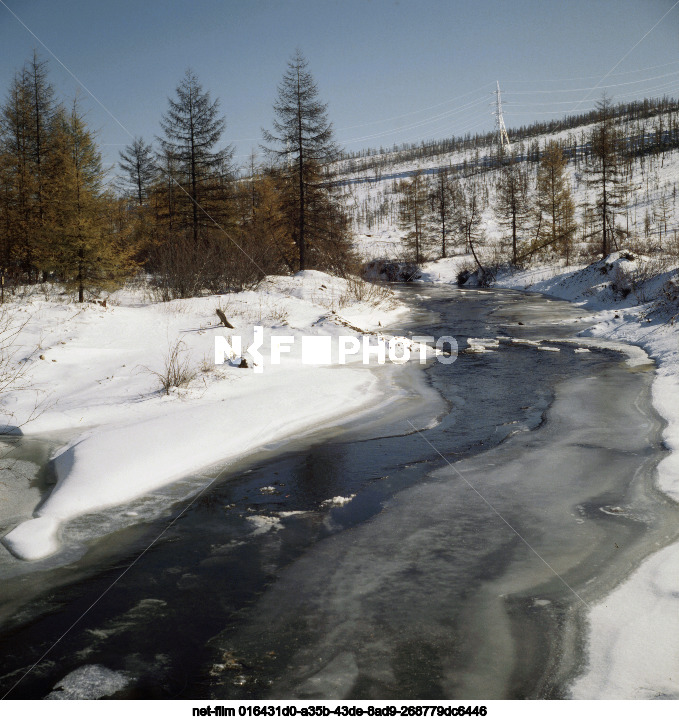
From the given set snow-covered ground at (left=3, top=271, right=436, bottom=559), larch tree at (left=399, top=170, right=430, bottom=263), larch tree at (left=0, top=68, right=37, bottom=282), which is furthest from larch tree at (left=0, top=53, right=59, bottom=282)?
larch tree at (left=399, top=170, right=430, bottom=263)

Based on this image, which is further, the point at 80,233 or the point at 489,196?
the point at 489,196

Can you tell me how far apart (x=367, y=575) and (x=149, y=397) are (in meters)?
5.86

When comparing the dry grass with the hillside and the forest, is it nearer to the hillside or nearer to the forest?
the forest

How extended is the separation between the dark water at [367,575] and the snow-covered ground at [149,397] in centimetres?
76

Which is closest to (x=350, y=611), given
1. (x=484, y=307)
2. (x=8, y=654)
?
(x=8, y=654)

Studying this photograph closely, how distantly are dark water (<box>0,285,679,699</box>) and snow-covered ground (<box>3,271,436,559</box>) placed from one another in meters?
0.76

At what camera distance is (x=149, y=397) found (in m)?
9.12

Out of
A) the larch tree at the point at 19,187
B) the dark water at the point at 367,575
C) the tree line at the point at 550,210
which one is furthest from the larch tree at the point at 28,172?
the tree line at the point at 550,210

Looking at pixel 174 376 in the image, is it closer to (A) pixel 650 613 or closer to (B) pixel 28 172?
(A) pixel 650 613

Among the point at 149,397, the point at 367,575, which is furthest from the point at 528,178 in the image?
the point at 367,575

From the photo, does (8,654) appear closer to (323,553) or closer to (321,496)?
(323,553)

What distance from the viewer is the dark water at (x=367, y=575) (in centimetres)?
327

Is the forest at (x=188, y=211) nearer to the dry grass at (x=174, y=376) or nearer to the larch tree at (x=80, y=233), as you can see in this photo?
the larch tree at (x=80, y=233)

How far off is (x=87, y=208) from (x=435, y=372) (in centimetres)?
1306
